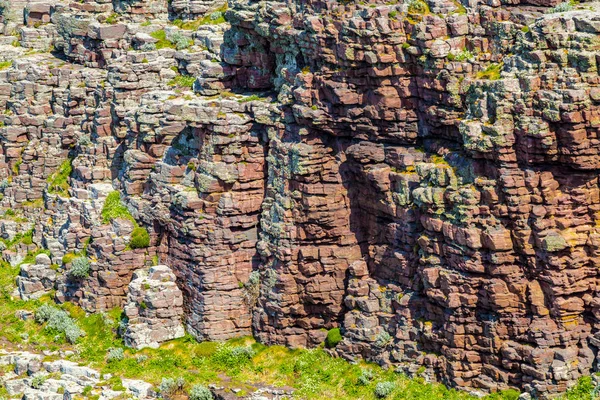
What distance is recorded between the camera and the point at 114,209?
11750 cm

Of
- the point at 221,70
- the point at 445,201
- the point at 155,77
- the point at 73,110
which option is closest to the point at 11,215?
the point at 73,110

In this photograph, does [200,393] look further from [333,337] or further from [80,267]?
[80,267]

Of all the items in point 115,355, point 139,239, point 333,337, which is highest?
point 139,239

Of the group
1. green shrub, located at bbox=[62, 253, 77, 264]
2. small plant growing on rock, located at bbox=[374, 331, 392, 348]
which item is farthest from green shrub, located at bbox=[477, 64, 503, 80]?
green shrub, located at bbox=[62, 253, 77, 264]

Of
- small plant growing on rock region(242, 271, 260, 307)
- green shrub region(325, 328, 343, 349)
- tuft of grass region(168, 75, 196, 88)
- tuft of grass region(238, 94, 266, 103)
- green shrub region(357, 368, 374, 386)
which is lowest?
green shrub region(357, 368, 374, 386)

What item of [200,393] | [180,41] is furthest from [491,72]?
[180,41]

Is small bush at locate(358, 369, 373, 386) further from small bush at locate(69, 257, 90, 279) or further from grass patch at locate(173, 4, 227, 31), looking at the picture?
grass patch at locate(173, 4, 227, 31)

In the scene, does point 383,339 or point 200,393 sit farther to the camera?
point 200,393

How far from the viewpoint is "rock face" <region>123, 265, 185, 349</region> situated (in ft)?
364

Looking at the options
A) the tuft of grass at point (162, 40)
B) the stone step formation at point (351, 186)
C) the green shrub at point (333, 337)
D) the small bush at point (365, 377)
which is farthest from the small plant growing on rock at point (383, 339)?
the tuft of grass at point (162, 40)

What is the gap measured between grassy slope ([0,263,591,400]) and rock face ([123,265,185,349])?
26.4 inches

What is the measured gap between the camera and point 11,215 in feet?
431

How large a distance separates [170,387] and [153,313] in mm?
6955

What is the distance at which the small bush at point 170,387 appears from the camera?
105062 millimetres
